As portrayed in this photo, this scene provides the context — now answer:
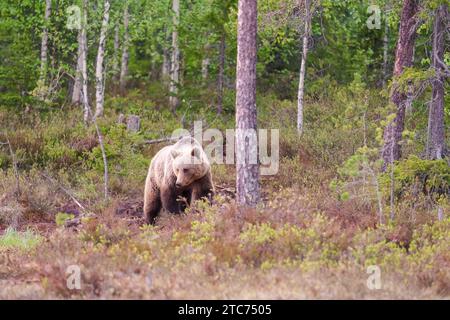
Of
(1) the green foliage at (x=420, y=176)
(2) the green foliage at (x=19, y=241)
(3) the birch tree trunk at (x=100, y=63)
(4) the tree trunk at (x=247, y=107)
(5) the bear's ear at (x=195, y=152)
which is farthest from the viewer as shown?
(3) the birch tree trunk at (x=100, y=63)

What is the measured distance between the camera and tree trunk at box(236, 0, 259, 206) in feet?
35.0

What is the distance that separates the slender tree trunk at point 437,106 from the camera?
11.5 meters

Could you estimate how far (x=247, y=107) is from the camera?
35.3 ft

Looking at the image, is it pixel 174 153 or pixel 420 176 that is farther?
pixel 174 153

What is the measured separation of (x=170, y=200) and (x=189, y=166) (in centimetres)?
92

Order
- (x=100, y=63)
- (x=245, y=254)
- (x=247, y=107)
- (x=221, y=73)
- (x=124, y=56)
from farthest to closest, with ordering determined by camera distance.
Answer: (x=124, y=56) → (x=100, y=63) → (x=221, y=73) → (x=247, y=107) → (x=245, y=254)

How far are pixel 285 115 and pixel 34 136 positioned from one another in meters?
6.59

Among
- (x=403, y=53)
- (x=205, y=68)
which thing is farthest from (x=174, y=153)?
(x=205, y=68)

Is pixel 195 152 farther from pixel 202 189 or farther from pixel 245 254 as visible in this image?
pixel 245 254

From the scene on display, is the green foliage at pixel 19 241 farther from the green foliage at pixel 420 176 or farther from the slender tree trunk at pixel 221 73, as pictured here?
the slender tree trunk at pixel 221 73

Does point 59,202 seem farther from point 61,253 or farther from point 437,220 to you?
point 437,220

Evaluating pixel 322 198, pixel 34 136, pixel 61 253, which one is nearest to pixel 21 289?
pixel 61 253

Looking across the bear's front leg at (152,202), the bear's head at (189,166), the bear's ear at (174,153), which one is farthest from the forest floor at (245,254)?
the bear's ear at (174,153)

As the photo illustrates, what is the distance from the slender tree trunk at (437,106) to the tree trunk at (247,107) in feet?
10.1
